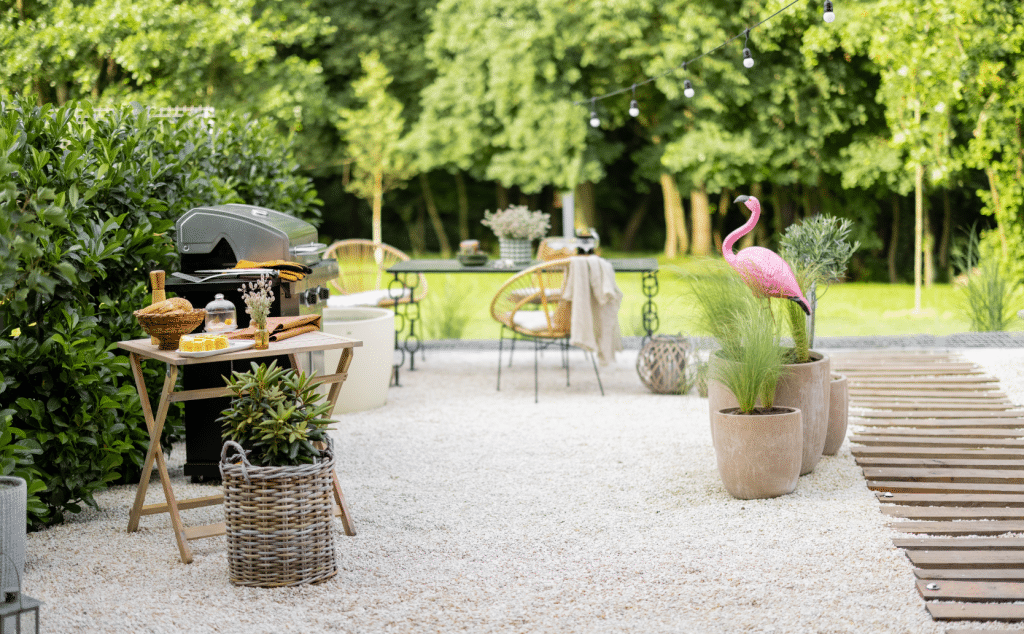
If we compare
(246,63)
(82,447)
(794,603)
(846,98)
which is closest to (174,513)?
(82,447)

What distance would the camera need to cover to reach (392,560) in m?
3.22

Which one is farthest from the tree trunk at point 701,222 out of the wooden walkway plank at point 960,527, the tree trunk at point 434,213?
the wooden walkway plank at point 960,527

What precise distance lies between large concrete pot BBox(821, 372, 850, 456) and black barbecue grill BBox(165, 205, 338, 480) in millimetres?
2241

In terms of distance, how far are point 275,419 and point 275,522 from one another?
0.31 meters

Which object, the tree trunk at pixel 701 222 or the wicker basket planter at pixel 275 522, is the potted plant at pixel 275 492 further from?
the tree trunk at pixel 701 222

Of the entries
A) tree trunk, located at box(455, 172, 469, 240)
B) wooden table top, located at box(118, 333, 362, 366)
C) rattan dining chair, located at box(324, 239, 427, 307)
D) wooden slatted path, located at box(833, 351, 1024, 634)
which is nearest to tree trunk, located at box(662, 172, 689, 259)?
tree trunk, located at box(455, 172, 469, 240)

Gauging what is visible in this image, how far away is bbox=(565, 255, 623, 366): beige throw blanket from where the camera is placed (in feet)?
18.7

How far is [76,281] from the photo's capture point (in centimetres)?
339

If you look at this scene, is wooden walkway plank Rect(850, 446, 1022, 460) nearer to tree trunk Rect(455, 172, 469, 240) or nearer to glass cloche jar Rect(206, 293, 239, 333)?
glass cloche jar Rect(206, 293, 239, 333)

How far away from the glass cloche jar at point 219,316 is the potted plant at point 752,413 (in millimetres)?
1852

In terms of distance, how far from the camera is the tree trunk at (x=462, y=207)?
15.6 m

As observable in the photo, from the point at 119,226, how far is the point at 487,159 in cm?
1006

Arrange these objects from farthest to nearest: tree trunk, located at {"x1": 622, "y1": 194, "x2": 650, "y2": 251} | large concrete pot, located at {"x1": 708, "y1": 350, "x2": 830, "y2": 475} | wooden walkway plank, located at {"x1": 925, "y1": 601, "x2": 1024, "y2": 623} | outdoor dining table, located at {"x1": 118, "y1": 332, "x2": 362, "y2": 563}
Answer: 1. tree trunk, located at {"x1": 622, "y1": 194, "x2": 650, "y2": 251}
2. large concrete pot, located at {"x1": 708, "y1": 350, "x2": 830, "y2": 475}
3. outdoor dining table, located at {"x1": 118, "y1": 332, "x2": 362, "y2": 563}
4. wooden walkway plank, located at {"x1": 925, "y1": 601, "x2": 1024, "y2": 623}

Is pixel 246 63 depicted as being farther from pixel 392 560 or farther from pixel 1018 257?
pixel 392 560
